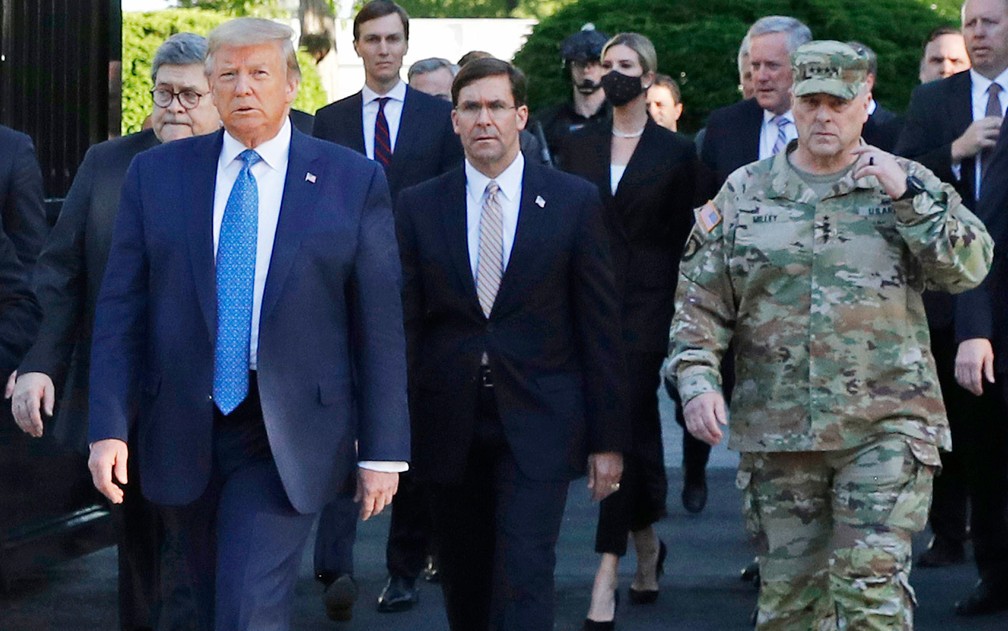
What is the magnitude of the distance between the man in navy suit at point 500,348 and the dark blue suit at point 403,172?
1418mm

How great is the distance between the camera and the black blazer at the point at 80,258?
593 centimetres

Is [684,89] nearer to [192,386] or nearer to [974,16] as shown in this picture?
[974,16]

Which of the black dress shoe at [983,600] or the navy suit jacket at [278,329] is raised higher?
the navy suit jacket at [278,329]

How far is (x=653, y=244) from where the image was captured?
7.46m

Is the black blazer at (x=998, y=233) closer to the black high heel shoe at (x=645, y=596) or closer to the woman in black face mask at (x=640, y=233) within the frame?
the woman in black face mask at (x=640, y=233)

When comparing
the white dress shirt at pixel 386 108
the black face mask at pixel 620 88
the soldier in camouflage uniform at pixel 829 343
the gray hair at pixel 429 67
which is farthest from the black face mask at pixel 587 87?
the soldier in camouflage uniform at pixel 829 343

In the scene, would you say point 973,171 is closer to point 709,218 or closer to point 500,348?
point 709,218

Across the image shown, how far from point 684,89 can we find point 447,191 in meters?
11.5

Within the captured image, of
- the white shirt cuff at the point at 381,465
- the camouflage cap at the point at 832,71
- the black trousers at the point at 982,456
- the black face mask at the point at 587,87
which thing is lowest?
the black trousers at the point at 982,456

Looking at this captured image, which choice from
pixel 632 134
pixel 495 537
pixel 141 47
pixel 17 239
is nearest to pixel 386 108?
pixel 632 134

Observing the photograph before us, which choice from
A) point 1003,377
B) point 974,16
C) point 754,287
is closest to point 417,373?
point 754,287

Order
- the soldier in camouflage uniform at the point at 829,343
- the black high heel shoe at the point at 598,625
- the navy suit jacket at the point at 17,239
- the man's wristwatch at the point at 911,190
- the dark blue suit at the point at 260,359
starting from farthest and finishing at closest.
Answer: the black high heel shoe at the point at 598,625 → the navy suit jacket at the point at 17,239 → the soldier in camouflage uniform at the point at 829,343 → the man's wristwatch at the point at 911,190 → the dark blue suit at the point at 260,359

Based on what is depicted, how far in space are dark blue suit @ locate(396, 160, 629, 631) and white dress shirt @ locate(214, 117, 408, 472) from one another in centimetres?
80

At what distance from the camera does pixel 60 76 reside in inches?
301
